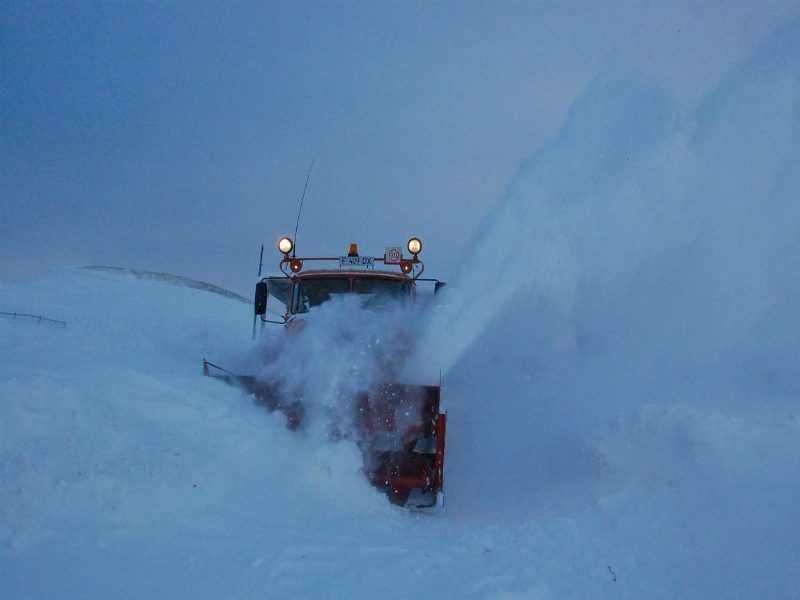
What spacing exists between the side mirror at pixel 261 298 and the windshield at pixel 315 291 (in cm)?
47

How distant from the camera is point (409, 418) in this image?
7461 millimetres

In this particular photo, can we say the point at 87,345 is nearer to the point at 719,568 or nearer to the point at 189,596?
the point at 189,596

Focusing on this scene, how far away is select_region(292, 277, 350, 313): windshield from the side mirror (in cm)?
47

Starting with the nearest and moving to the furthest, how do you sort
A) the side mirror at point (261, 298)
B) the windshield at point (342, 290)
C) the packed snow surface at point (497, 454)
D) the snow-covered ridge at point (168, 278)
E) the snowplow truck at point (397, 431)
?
the packed snow surface at point (497, 454) < the snowplow truck at point (397, 431) < the windshield at point (342, 290) < the side mirror at point (261, 298) < the snow-covered ridge at point (168, 278)

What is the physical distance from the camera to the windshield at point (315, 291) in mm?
8977

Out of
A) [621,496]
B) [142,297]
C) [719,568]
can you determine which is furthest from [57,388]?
[142,297]

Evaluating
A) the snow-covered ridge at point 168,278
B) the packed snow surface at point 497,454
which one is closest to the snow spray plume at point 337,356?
the packed snow surface at point 497,454

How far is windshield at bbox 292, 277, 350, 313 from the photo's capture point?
29.5ft

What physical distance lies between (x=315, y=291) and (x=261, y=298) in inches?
34.1

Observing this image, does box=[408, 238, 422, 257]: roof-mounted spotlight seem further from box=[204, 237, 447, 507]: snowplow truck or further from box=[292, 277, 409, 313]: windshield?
box=[204, 237, 447, 507]: snowplow truck

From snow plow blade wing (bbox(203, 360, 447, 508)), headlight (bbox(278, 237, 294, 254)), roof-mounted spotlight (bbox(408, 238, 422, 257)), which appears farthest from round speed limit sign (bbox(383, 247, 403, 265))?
snow plow blade wing (bbox(203, 360, 447, 508))

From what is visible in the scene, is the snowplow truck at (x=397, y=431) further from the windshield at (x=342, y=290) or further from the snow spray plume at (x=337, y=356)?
the windshield at (x=342, y=290)

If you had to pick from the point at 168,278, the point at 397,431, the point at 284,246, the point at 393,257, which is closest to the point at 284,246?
the point at 284,246

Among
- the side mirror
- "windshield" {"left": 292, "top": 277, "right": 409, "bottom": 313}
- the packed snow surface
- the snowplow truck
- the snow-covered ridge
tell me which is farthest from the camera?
the snow-covered ridge
